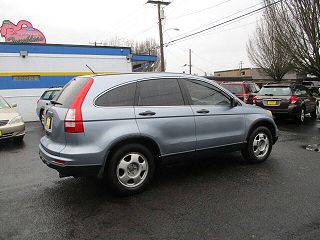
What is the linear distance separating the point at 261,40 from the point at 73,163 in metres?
30.5

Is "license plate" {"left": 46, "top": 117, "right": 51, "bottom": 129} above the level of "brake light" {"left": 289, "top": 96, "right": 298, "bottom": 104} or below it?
above

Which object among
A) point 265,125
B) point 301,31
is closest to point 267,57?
point 301,31

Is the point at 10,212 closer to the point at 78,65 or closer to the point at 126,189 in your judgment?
the point at 126,189

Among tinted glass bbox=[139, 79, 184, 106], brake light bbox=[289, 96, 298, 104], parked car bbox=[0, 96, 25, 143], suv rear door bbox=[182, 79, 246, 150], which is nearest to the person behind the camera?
tinted glass bbox=[139, 79, 184, 106]

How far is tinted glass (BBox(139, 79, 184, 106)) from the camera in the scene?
4452mm

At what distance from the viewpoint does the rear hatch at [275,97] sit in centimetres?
1094

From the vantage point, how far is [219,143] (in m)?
5.10

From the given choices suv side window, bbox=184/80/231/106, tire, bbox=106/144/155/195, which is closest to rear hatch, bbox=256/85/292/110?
suv side window, bbox=184/80/231/106

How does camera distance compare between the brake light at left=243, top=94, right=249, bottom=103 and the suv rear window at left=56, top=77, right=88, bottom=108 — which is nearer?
the suv rear window at left=56, top=77, right=88, bottom=108

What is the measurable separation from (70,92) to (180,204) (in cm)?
221

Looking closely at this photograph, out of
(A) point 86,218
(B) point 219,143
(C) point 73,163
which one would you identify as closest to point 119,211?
(A) point 86,218

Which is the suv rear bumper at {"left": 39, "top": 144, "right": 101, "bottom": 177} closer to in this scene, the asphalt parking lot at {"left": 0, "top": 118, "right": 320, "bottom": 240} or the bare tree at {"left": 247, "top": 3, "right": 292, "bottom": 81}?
the asphalt parking lot at {"left": 0, "top": 118, "right": 320, "bottom": 240}

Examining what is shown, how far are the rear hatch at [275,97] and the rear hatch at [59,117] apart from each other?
27.9 ft

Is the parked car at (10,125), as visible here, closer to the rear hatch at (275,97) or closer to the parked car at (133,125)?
the parked car at (133,125)
